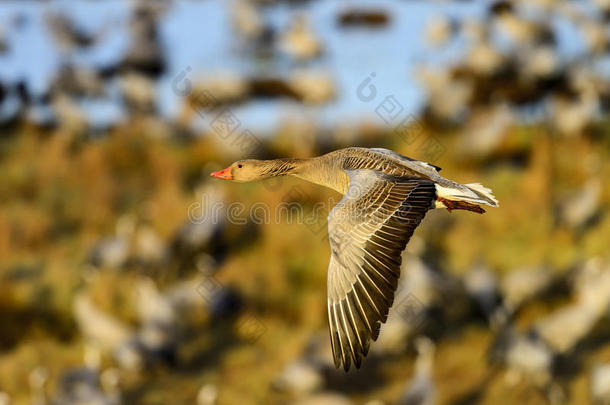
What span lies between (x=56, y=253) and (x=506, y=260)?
22.7ft

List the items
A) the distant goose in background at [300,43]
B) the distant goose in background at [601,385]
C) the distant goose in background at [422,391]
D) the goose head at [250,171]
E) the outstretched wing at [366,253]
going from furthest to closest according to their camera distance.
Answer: the distant goose in background at [300,43] → the distant goose in background at [601,385] → the distant goose in background at [422,391] → the goose head at [250,171] → the outstretched wing at [366,253]

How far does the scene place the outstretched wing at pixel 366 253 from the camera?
11.2ft

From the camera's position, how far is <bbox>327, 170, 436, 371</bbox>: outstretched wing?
342 cm

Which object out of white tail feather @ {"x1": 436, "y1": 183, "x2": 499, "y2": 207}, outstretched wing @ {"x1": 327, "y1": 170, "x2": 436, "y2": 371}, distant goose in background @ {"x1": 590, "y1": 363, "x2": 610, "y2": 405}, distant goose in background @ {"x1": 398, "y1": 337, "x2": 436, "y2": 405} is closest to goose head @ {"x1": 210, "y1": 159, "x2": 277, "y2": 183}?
outstretched wing @ {"x1": 327, "y1": 170, "x2": 436, "y2": 371}

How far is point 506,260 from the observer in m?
12.7

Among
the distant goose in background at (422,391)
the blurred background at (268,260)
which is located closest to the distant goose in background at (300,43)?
the blurred background at (268,260)

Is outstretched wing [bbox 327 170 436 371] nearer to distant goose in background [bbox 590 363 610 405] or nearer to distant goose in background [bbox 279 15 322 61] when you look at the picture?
distant goose in background [bbox 590 363 610 405]

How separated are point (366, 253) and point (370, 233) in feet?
0.31

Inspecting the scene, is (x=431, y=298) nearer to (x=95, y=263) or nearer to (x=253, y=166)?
(x=95, y=263)

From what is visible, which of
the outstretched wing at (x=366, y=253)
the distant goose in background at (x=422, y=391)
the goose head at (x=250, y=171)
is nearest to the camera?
the outstretched wing at (x=366, y=253)

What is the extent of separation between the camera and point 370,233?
3617mm

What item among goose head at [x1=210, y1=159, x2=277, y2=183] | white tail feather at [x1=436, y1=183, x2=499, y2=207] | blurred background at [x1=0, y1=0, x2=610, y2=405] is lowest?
blurred background at [x1=0, y1=0, x2=610, y2=405]

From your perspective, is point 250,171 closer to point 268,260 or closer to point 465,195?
point 465,195

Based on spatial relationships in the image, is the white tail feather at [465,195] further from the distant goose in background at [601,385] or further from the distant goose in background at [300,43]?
the distant goose in background at [300,43]
